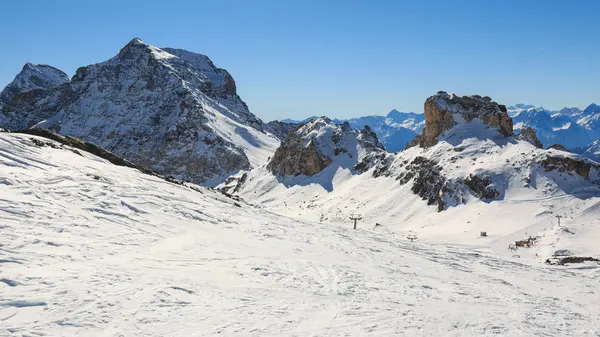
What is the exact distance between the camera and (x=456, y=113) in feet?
209

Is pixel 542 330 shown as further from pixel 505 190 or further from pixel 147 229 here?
pixel 505 190

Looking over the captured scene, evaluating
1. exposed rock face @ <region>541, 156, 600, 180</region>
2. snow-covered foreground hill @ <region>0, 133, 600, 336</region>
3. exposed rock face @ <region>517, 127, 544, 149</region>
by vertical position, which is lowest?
snow-covered foreground hill @ <region>0, 133, 600, 336</region>

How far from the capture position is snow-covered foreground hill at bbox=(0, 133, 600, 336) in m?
10.3

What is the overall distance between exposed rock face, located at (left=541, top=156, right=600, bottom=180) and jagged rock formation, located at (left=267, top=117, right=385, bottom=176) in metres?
31.6

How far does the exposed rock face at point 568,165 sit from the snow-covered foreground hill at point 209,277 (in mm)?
27461

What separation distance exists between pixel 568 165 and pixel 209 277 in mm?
45996

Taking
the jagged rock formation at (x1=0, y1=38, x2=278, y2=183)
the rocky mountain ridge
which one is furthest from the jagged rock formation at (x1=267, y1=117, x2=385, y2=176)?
the jagged rock formation at (x1=0, y1=38, x2=278, y2=183)

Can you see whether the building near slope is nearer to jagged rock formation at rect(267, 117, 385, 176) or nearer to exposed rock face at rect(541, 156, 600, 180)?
exposed rock face at rect(541, 156, 600, 180)

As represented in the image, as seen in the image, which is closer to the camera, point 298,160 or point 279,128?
point 298,160

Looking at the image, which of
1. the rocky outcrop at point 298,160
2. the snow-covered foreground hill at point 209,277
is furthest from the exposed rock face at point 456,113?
the snow-covered foreground hill at point 209,277

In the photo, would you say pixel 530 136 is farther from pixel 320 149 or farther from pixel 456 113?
pixel 320 149

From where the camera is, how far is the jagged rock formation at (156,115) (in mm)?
123562

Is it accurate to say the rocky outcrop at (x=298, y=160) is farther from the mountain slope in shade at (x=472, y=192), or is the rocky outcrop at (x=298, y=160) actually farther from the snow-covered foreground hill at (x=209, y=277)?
the snow-covered foreground hill at (x=209, y=277)

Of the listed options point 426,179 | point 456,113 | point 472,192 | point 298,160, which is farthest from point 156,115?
point 472,192
